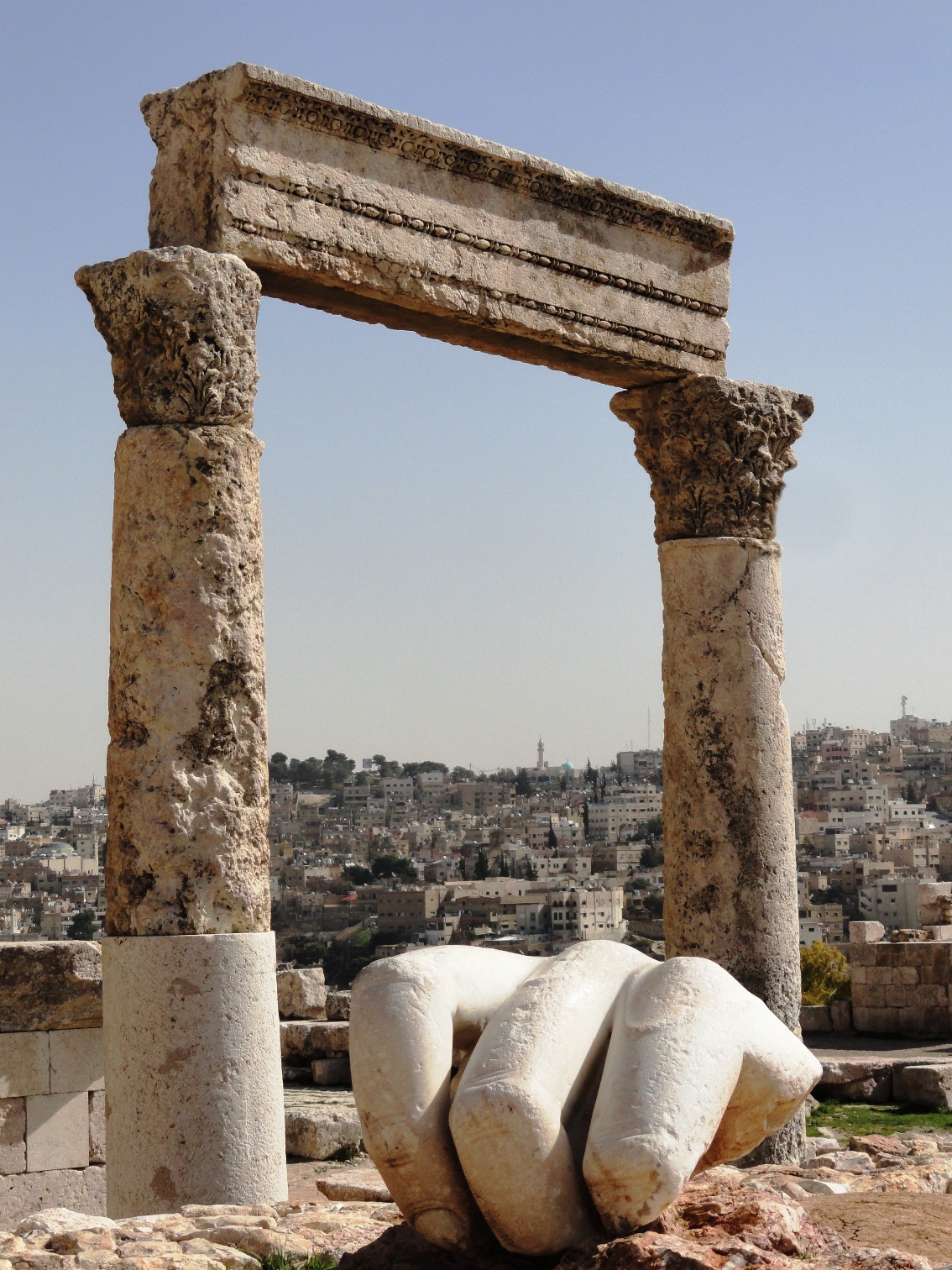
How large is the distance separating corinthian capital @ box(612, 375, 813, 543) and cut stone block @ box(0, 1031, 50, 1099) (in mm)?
4996

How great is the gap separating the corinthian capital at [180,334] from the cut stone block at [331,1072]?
7.57 m

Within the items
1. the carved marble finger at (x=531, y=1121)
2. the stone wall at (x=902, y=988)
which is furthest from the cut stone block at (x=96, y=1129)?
the stone wall at (x=902, y=988)

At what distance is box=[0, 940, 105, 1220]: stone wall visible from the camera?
9.41 m

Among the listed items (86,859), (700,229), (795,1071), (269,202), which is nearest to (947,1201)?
(795,1071)

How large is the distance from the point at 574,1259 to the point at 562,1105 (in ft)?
1.50

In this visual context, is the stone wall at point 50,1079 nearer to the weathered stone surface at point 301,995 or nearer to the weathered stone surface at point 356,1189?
the weathered stone surface at point 356,1189

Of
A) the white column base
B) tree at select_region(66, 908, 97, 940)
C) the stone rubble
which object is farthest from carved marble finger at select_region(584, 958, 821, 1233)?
tree at select_region(66, 908, 97, 940)

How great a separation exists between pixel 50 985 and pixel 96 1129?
91 cm

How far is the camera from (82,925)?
46500 mm

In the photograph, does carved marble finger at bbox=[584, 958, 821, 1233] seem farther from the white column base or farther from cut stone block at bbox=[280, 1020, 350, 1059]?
cut stone block at bbox=[280, 1020, 350, 1059]

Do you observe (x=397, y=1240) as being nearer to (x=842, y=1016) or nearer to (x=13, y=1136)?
Answer: (x=13, y=1136)

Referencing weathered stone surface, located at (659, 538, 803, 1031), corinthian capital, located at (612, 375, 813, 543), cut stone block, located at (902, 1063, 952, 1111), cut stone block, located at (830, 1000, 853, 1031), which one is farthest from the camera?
cut stone block, located at (830, 1000, 853, 1031)

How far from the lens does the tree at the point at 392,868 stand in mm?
81062

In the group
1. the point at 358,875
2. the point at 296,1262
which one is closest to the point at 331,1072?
the point at 296,1262
